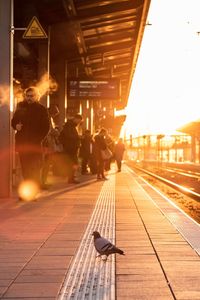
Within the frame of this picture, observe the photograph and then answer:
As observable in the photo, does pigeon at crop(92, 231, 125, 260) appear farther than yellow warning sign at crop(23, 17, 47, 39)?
No

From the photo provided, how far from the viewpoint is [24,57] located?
18.1m

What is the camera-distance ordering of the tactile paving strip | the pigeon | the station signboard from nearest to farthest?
1. the tactile paving strip
2. the pigeon
3. the station signboard

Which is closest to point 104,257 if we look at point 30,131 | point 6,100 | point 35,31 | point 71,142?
point 30,131

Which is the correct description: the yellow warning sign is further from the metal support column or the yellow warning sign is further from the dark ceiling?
the dark ceiling

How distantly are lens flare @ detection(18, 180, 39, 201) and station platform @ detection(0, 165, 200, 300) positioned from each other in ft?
2.15

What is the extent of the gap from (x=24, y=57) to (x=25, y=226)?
1197 cm

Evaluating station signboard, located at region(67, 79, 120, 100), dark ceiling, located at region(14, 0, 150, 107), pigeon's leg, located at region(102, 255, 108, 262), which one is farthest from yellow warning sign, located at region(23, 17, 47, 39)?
station signboard, located at region(67, 79, 120, 100)

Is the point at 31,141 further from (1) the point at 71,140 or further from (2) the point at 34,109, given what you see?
(1) the point at 71,140

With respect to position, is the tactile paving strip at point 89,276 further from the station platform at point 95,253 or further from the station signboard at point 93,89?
the station signboard at point 93,89

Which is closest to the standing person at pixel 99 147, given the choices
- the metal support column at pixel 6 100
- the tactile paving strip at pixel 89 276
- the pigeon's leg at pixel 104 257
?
the metal support column at pixel 6 100

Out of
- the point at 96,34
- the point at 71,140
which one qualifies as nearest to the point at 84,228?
the point at 71,140

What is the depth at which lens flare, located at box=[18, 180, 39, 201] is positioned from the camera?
972 cm

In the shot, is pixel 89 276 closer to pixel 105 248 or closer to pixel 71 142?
pixel 105 248

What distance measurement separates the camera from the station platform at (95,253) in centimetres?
378
